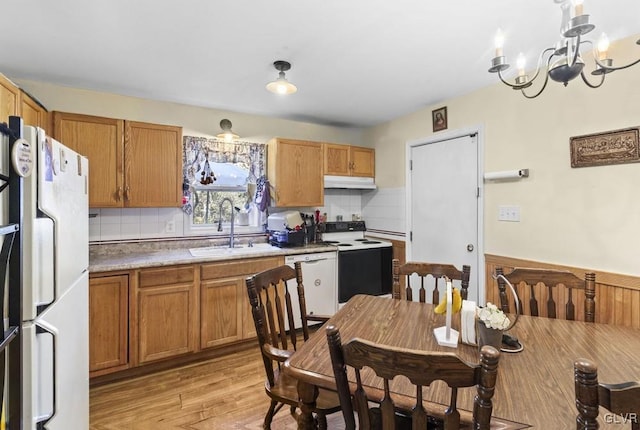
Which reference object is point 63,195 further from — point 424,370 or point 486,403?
point 486,403

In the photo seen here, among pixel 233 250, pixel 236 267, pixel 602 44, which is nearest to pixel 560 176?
pixel 602 44

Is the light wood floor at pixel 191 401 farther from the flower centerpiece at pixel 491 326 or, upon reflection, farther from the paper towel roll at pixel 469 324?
the flower centerpiece at pixel 491 326

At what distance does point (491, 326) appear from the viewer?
3.69 feet

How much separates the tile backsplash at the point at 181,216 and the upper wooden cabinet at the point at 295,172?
337mm

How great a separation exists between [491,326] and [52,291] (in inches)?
61.4

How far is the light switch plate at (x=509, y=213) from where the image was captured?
8.21 ft

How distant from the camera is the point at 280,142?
131 inches

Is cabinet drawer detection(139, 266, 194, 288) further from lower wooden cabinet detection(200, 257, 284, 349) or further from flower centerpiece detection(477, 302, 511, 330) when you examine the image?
flower centerpiece detection(477, 302, 511, 330)

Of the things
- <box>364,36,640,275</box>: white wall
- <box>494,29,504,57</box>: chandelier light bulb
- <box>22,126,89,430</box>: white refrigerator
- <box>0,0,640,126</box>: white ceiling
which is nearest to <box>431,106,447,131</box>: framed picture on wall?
<box>364,36,640,275</box>: white wall

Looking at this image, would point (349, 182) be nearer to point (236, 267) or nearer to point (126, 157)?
point (236, 267)

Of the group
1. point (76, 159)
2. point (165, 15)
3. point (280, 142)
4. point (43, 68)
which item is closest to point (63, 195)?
point (76, 159)

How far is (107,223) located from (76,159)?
159 cm

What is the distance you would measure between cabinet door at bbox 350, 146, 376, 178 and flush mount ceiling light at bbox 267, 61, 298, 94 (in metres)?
1.65

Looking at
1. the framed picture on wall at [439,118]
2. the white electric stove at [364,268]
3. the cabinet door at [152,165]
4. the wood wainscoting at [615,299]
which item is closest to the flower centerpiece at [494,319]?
the wood wainscoting at [615,299]
